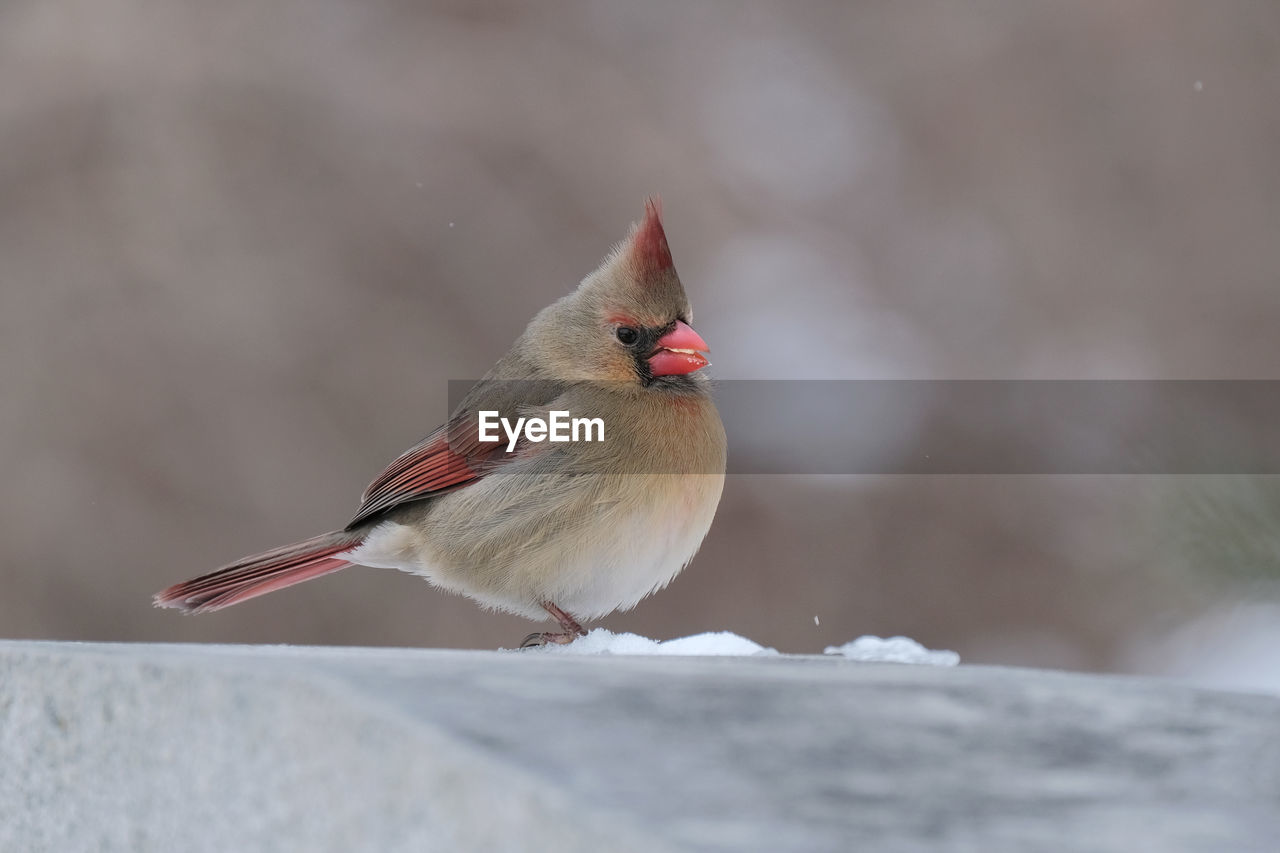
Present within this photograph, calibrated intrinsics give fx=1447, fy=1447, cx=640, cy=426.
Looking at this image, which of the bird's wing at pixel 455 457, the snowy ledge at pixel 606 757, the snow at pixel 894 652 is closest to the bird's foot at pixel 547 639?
the bird's wing at pixel 455 457

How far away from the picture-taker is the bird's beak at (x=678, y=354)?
7.61ft

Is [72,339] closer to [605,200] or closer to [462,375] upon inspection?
[462,375]

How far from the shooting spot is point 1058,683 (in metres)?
1.06

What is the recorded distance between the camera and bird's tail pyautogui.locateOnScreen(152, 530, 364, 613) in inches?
97.3

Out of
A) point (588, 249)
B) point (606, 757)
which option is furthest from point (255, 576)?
point (588, 249)

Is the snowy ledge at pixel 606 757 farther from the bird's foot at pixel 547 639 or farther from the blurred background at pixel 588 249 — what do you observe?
the blurred background at pixel 588 249

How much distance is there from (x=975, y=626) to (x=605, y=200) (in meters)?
1.78

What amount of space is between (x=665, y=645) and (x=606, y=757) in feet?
3.61

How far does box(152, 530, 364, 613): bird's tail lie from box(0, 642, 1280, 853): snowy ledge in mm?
1318

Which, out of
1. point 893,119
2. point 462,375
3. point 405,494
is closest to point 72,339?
point 462,375

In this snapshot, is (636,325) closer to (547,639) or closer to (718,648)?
(547,639)

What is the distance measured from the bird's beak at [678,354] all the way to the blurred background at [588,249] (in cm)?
183

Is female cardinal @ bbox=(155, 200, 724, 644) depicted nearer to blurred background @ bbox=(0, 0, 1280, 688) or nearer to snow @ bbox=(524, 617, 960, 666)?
snow @ bbox=(524, 617, 960, 666)

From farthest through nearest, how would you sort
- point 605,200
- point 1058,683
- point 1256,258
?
point 605,200, point 1256,258, point 1058,683
